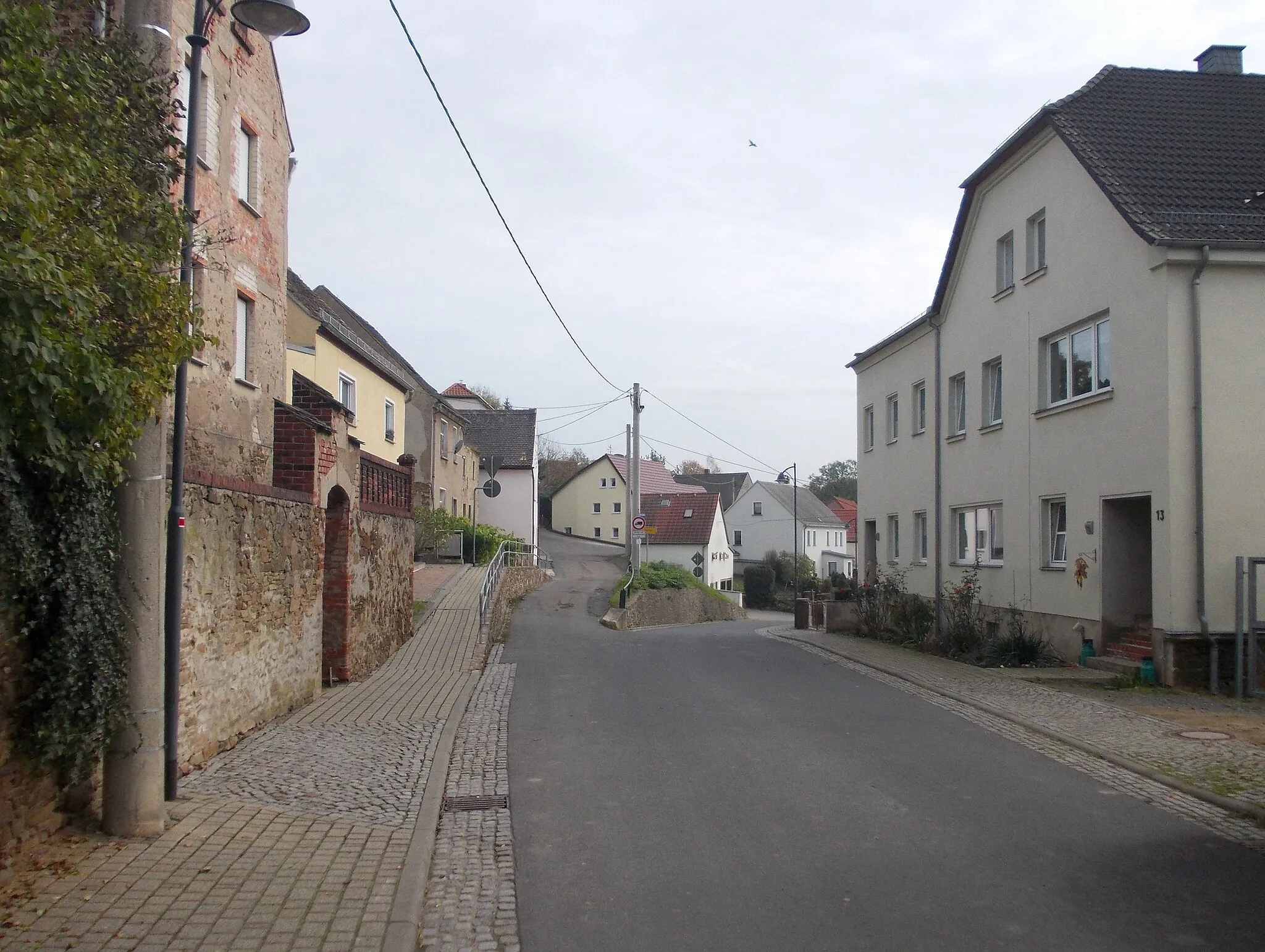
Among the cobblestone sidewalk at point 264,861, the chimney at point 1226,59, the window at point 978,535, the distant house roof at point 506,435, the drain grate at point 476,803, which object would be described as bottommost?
the drain grate at point 476,803

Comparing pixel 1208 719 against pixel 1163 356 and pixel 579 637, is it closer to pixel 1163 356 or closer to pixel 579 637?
pixel 1163 356

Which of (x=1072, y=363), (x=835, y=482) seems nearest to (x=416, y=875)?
(x=1072, y=363)

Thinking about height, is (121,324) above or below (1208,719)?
above

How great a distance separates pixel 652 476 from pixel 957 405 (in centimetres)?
4994

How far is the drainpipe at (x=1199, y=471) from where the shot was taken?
1362 centimetres

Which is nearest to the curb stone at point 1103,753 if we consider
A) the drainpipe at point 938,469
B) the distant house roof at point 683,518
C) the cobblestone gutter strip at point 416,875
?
the cobblestone gutter strip at point 416,875

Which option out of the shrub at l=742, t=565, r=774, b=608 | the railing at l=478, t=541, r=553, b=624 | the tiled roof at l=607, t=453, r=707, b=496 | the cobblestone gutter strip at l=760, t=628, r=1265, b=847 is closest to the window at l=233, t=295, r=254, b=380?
the cobblestone gutter strip at l=760, t=628, r=1265, b=847

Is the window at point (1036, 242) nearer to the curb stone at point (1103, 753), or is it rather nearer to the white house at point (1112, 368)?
the white house at point (1112, 368)

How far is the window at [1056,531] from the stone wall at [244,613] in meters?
11.5

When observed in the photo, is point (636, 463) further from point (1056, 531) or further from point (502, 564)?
point (1056, 531)

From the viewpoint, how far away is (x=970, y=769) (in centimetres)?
891

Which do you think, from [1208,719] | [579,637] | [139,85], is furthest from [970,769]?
[579,637]

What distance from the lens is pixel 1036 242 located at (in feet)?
→ 59.8

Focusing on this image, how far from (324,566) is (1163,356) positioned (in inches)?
437
